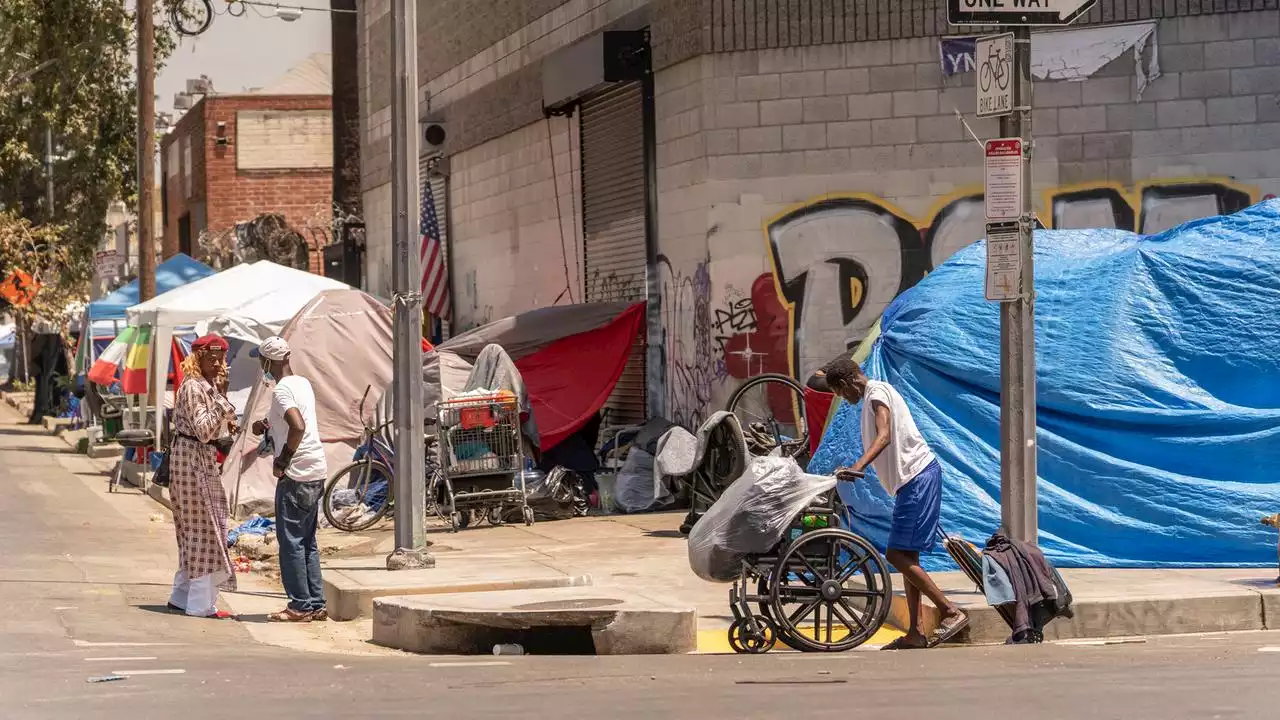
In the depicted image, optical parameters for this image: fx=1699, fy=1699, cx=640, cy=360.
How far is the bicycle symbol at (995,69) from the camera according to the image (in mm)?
10078

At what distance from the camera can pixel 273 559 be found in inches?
573

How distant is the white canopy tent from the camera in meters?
21.4

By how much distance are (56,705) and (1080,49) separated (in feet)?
38.3

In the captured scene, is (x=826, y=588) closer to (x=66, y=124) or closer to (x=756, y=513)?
(x=756, y=513)

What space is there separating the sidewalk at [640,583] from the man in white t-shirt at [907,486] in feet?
1.02

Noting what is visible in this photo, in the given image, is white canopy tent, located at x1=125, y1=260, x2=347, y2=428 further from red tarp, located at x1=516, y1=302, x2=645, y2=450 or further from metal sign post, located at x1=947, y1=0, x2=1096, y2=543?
metal sign post, located at x1=947, y1=0, x2=1096, y2=543

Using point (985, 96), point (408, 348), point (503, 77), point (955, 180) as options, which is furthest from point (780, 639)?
point (503, 77)

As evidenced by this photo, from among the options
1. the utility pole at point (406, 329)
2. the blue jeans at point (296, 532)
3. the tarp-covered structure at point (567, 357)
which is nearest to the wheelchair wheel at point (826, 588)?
the blue jeans at point (296, 532)

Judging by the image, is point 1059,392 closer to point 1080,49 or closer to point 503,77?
point 1080,49

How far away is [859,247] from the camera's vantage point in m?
16.2

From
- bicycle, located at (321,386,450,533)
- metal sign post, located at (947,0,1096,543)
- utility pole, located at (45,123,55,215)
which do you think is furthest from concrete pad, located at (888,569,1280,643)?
utility pole, located at (45,123,55,215)

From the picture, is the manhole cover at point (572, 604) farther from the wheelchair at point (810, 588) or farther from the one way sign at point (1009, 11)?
the one way sign at point (1009, 11)

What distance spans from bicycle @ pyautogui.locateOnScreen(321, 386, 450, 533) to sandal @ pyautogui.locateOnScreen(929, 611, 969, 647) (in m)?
7.01

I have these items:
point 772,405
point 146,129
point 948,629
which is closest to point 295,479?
point 948,629
